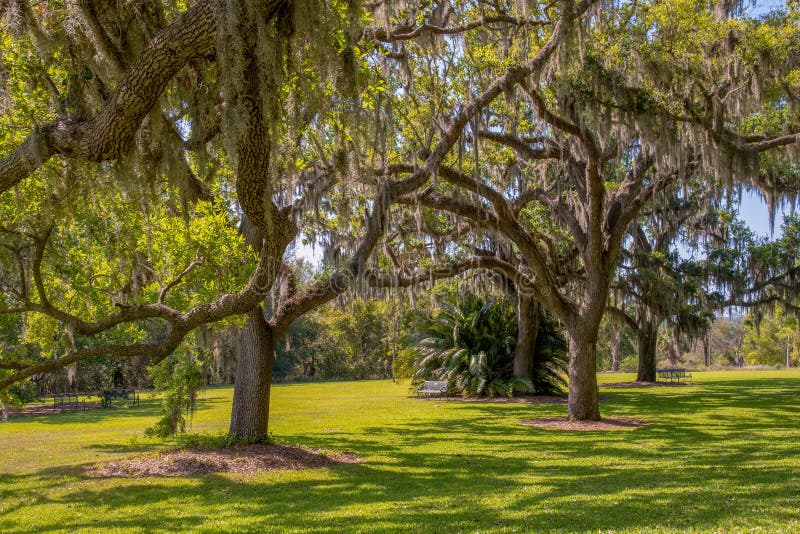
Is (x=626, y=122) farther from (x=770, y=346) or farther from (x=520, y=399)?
(x=770, y=346)

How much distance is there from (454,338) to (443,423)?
745 centimetres

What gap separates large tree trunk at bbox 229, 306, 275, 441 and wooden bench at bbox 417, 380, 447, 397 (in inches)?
437

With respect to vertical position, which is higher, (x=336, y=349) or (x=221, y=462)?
(x=336, y=349)

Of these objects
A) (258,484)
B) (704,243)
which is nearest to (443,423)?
(258,484)

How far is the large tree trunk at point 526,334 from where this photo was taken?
65.5ft

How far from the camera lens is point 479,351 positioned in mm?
21391

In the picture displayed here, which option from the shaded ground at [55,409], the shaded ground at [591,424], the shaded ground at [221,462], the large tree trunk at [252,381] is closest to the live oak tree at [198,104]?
the large tree trunk at [252,381]

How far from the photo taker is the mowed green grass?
5.43 meters

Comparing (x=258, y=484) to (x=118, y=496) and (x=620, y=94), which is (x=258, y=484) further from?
(x=620, y=94)

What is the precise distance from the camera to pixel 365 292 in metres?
11.3

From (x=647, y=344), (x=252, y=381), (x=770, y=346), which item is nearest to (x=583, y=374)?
(x=252, y=381)

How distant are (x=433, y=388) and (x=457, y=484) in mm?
13439

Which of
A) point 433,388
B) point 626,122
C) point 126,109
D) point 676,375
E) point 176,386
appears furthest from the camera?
point 676,375

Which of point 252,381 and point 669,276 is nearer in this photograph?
point 252,381
